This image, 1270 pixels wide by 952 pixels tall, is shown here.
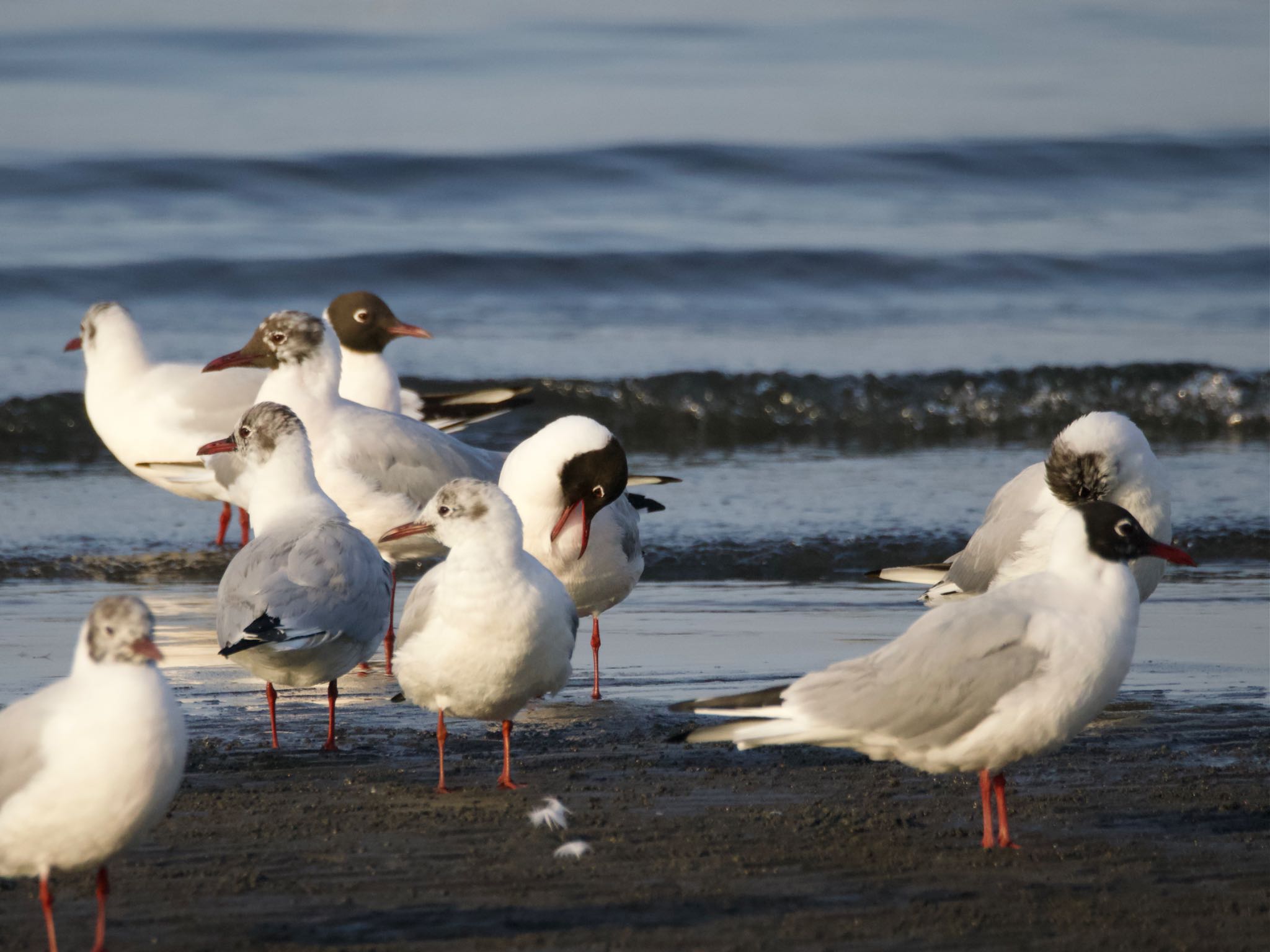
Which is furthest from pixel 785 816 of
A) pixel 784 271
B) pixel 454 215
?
pixel 454 215

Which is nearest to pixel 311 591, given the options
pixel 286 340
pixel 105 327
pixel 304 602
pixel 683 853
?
pixel 304 602

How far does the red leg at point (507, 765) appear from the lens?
4738 mm

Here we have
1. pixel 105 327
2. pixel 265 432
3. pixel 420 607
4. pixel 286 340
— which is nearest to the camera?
pixel 420 607

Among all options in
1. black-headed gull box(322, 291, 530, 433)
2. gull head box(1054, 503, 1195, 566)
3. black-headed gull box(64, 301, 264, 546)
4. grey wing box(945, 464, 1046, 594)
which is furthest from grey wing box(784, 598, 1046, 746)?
black-headed gull box(322, 291, 530, 433)

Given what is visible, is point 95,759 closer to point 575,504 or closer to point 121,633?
point 121,633

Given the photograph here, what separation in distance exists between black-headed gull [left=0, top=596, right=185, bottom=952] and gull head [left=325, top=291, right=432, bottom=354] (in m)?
6.43

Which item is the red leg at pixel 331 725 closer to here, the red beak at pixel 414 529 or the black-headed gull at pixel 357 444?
the red beak at pixel 414 529

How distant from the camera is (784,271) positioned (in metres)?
19.2

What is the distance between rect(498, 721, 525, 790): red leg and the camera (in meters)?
4.74

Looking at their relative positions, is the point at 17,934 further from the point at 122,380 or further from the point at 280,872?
the point at 122,380

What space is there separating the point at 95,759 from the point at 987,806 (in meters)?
2.11

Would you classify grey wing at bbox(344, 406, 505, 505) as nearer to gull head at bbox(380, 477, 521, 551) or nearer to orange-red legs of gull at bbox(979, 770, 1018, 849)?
gull head at bbox(380, 477, 521, 551)

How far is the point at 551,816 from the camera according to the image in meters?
4.25

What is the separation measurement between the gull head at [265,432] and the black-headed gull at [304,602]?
303 millimetres
